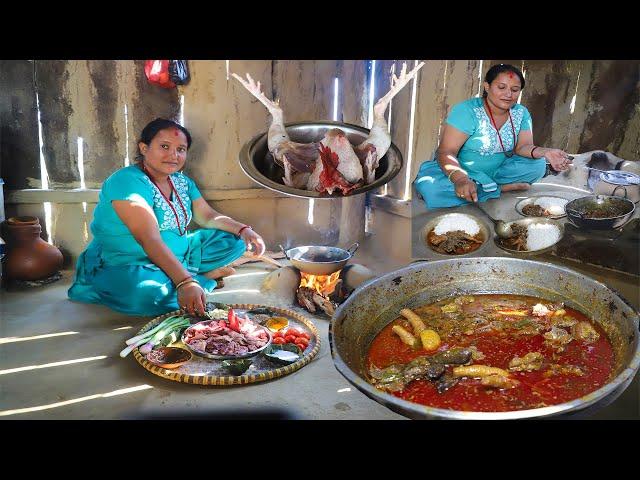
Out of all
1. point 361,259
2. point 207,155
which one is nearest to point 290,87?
point 207,155

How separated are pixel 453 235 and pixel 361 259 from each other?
2.33ft

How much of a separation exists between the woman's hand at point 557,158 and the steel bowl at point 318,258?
112 cm

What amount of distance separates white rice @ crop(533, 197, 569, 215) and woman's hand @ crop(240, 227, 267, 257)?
1.47 meters

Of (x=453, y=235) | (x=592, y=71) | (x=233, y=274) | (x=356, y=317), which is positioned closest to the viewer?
(x=356, y=317)

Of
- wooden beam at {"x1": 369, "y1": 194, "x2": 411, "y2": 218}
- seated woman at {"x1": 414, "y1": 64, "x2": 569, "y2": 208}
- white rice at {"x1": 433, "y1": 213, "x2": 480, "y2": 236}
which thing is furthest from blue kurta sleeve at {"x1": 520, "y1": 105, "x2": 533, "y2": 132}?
wooden beam at {"x1": 369, "y1": 194, "x2": 411, "y2": 218}

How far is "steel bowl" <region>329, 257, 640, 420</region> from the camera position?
1.68 meters

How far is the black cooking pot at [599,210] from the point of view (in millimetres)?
2580

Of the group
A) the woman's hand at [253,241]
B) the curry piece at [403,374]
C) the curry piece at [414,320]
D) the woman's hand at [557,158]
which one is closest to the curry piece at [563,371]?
the curry piece at [403,374]

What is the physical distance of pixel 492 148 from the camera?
278 centimetres

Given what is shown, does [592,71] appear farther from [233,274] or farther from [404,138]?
[233,274]

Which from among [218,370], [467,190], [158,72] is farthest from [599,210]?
[158,72]

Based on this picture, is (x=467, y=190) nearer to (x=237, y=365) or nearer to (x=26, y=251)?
(x=237, y=365)

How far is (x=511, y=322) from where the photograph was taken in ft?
7.07

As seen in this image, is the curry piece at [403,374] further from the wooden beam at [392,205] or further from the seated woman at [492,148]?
the wooden beam at [392,205]
